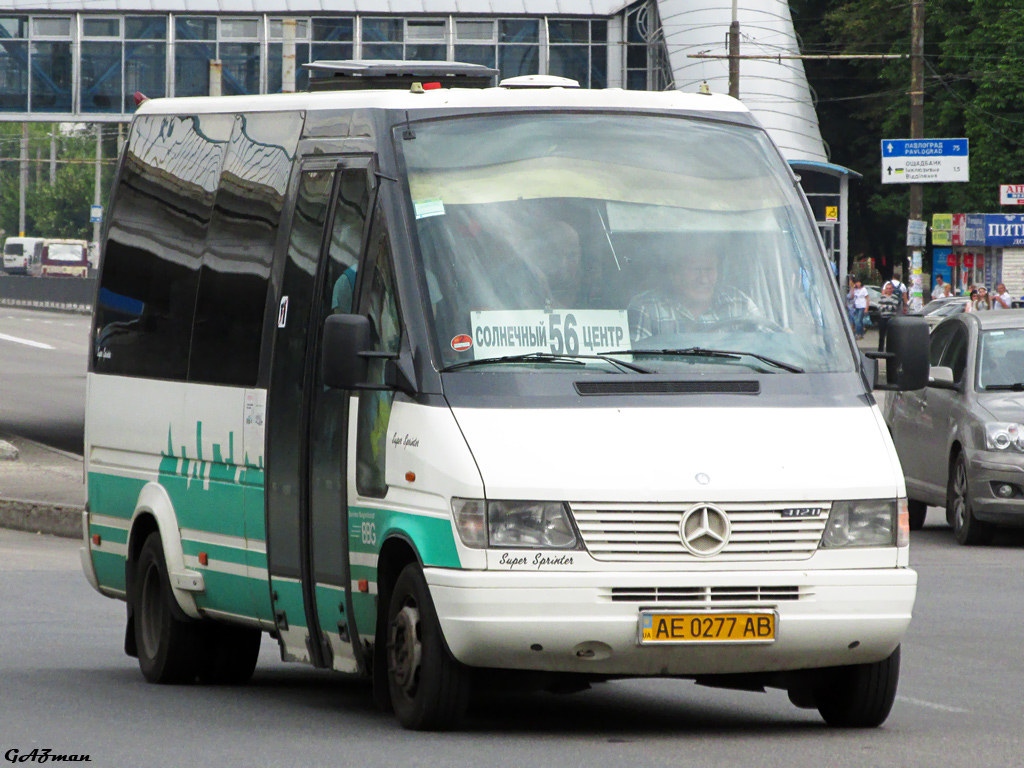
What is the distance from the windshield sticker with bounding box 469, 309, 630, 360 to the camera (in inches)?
312

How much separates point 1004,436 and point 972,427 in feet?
0.96

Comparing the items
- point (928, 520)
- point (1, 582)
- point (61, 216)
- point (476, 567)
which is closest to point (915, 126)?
point (928, 520)

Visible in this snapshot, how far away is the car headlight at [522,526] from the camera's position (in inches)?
292

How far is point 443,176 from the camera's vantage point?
8.32 m

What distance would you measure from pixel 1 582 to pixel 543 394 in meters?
7.96

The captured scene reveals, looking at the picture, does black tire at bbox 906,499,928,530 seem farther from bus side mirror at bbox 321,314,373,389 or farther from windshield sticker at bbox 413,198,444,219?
bus side mirror at bbox 321,314,373,389

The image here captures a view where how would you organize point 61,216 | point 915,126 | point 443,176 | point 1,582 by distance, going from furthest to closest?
point 61,216, point 915,126, point 1,582, point 443,176

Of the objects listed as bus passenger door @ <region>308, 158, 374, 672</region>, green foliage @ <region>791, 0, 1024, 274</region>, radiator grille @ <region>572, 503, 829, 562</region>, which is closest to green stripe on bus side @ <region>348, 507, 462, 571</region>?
bus passenger door @ <region>308, 158, 374, 672</region>

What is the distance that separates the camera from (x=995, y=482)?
54.5 feet

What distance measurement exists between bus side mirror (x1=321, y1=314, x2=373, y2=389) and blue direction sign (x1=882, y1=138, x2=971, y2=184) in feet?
133

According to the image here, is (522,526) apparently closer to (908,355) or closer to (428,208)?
(428,208)

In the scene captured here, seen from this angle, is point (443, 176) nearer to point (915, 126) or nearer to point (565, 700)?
point (565, 700)

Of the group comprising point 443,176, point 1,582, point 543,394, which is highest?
point 443,176

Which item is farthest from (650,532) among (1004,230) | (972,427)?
(1004,230)
